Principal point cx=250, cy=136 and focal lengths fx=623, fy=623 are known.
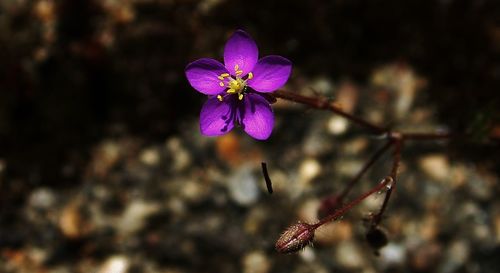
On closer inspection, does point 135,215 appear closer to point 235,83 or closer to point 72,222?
point 72,222

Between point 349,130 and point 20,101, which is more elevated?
point 20,101

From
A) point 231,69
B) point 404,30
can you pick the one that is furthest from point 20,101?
point 404,30

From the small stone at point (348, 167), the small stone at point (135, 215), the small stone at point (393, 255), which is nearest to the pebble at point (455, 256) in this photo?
the small stone at point (393, 255)

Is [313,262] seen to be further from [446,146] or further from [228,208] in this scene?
[446,146]

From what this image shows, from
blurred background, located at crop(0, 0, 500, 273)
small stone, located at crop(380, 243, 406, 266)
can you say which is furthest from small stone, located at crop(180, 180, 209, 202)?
small stone, located at crop(380, 243, 406, 266)

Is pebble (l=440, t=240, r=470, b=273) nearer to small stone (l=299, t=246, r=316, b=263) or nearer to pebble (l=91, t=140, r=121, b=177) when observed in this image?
small stone (l=299, t=246, r=316, b=263)

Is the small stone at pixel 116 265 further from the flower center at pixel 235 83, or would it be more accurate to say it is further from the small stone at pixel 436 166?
the small stone at pixel 436 166
